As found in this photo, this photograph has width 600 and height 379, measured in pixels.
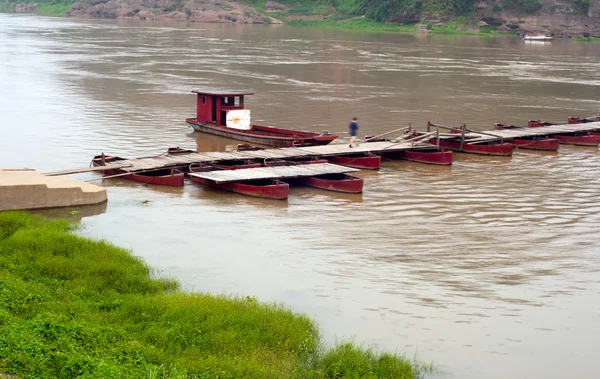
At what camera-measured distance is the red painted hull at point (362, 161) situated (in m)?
26.2

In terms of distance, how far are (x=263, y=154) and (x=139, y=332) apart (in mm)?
14077

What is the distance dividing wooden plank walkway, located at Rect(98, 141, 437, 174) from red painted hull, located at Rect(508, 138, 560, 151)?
4.80 metres

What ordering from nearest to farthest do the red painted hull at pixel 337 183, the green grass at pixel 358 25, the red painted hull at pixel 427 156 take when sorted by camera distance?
the red painted hull at pixel 337 183 < the red painted hull at pixel 427 156 < the green grass at pixel 358 25

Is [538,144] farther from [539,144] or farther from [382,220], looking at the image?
[382,220]

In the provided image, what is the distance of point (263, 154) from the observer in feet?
82.5

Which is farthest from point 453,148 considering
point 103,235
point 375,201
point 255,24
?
point 255,24

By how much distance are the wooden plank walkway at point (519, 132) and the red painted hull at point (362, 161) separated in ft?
14.7

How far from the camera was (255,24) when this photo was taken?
118m

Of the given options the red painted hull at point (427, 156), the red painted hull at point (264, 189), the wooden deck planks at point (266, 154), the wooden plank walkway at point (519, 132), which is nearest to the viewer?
the red painted hull at point (264, 189)

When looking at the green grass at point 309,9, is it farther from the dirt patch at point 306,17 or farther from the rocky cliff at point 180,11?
the rocky cliff at point 180,11

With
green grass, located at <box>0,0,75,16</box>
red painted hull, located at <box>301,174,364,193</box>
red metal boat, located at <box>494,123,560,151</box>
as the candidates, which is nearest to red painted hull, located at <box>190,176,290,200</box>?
red painted hull, located at <box>301,174,364,193</box>

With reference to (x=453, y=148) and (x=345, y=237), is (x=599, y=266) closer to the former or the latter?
(x=345, y=237)

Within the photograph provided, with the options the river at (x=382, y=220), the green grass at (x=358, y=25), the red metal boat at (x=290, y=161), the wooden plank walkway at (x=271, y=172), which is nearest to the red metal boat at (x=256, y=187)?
the wooden plank walkway at (x=271, y=172)

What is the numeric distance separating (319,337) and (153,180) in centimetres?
1115
